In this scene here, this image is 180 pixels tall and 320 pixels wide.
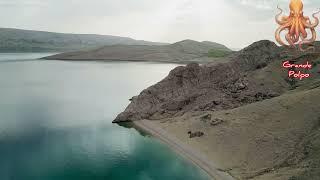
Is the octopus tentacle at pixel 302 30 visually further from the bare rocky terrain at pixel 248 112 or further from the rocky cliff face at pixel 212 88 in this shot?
the rocky cliff face at pixel 212 88

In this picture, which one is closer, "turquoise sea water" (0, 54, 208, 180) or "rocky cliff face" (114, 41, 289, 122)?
"turquoise sea water" (0, 54, 208, 180)

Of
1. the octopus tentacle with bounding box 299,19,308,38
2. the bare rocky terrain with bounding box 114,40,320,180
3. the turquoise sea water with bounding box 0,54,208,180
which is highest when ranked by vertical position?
the octopus tentacle with bounding box 299,19,308,38

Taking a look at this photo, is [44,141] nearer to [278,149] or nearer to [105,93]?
[278,149]

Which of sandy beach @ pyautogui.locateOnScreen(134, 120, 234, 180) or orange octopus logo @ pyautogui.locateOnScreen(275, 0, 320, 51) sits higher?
orange octopus logo @ pyautogui.locateOnScreen(275, 0, 320, 51)

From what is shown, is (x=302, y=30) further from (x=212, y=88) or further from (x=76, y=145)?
A: (x=76, y=145)

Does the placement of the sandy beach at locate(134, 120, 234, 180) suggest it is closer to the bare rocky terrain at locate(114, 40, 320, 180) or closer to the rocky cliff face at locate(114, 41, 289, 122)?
the bare rocky terrain at locate(114, 40, 320, 180)

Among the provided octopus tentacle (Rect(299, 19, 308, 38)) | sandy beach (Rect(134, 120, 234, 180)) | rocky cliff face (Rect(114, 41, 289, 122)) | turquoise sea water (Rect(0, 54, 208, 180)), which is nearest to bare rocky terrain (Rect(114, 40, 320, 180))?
rocky cliff face (Rect(114, 41, 289, 122))

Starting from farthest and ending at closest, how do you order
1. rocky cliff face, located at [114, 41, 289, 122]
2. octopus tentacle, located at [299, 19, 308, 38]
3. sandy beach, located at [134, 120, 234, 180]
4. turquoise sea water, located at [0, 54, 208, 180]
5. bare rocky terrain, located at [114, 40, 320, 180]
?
rocky cliff face, located at [114, 41, 289, 122]
octopus tentacle, located at [299, 19, 308, 38]
turquoise sea water, located at [0, 54, 208, 180]
sandy beach, located at [134, 120, 234, 180]
bare rocky terrain, located at [114, 40, 320, 180]

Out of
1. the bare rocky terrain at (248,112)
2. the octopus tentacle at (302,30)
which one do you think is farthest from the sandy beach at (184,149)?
the octopus tentacle at (302,30)

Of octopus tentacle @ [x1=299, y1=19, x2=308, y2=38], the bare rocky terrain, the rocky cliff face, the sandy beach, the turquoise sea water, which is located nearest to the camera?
Answer: the bare rocky terrain
